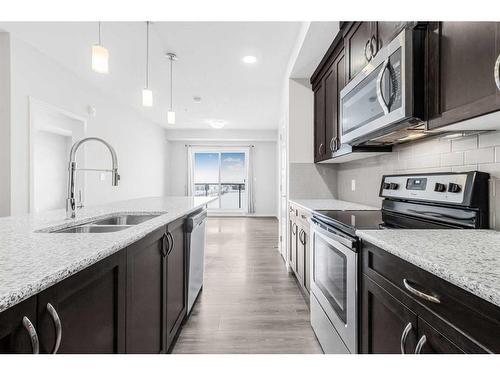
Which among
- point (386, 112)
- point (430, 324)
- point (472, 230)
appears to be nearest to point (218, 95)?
point (386, 112)

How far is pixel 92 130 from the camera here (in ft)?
15.7

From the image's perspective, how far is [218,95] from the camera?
5.16 meters

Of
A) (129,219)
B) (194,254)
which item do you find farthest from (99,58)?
(194,254)

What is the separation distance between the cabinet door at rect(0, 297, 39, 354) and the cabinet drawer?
0.94 meters

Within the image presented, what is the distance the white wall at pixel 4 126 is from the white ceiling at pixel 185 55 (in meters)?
0.25

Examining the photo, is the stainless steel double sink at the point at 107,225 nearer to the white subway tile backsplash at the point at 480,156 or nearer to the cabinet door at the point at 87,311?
the cabinet door at the point at 87,311

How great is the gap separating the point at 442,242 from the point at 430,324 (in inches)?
12.5

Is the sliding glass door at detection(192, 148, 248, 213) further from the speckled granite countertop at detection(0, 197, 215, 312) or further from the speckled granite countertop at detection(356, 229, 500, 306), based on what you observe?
the speckled granite countertop at detection(356, 229, 500, 306)

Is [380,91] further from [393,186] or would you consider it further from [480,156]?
[393,186]

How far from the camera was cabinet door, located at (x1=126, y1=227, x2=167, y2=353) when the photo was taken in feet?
3.76

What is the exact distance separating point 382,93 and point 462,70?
1.39 feet
